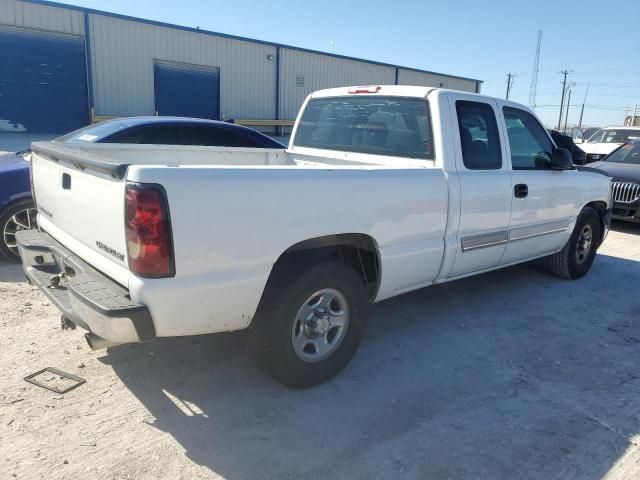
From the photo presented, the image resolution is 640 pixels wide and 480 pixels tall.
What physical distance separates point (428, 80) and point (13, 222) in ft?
74.0

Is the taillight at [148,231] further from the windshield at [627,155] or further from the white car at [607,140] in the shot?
the white car at [607,140]

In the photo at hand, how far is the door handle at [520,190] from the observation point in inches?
172

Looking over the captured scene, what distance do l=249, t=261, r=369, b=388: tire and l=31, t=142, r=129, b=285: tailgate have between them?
2.83 feet

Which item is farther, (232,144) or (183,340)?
(232,144)

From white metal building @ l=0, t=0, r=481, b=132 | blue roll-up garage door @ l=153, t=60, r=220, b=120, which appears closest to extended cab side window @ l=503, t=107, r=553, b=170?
white metal building @ l=0, t=0, r=481, b=132

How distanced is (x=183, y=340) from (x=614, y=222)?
9.31 m

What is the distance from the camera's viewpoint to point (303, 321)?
125 inches

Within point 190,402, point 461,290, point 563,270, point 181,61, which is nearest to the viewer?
point 190,402

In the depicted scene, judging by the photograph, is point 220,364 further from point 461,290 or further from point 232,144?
point 232,144

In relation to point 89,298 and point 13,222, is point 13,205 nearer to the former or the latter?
point 13,222

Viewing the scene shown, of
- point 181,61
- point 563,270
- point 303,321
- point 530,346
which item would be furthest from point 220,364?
point 181,61

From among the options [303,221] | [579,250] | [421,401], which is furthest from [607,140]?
[303,221]

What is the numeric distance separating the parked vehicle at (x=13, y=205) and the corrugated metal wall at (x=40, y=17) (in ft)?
33.9

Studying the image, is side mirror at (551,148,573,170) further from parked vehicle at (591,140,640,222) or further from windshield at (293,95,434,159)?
parked vehicle at (591,140,640,222)
